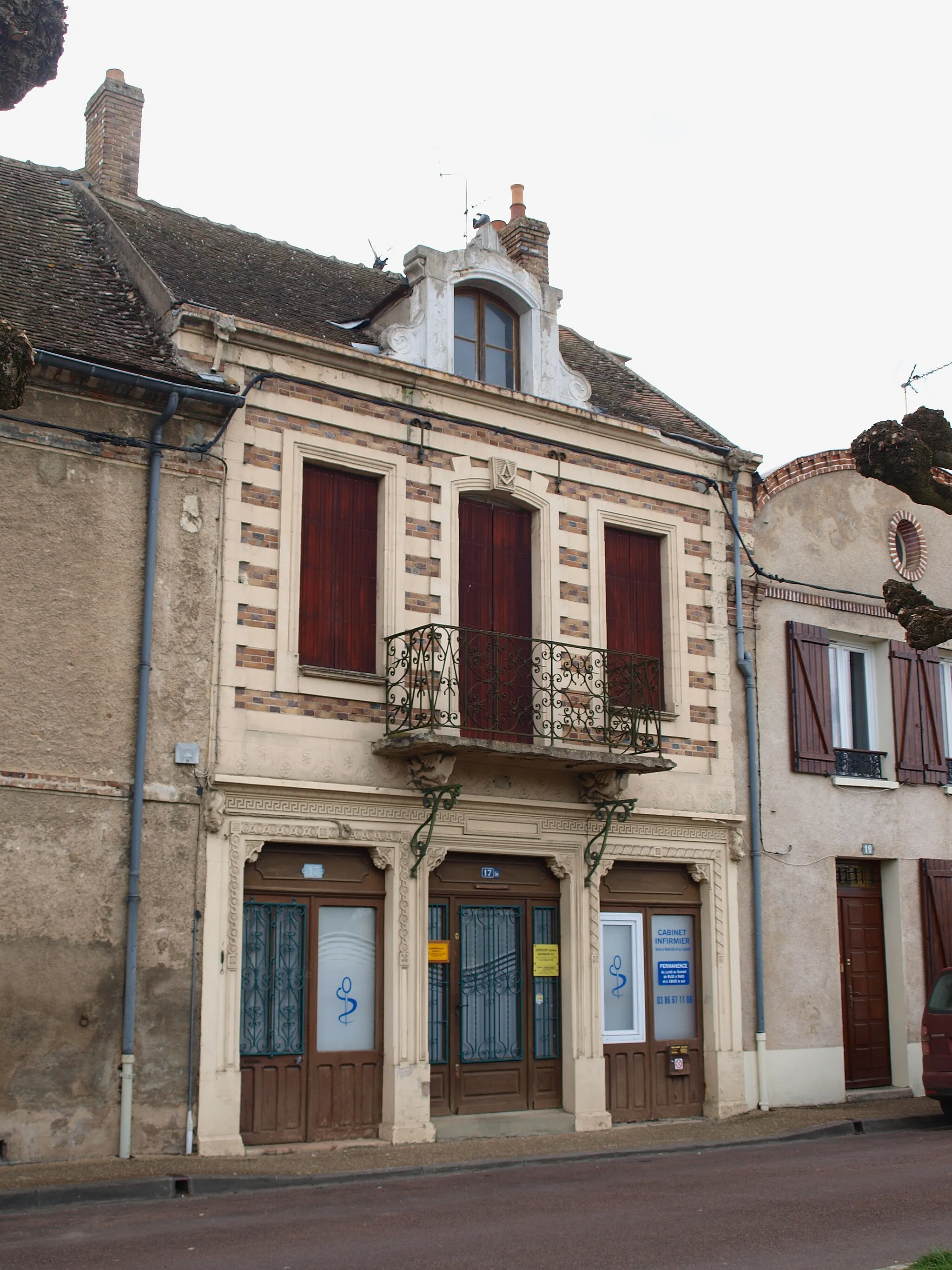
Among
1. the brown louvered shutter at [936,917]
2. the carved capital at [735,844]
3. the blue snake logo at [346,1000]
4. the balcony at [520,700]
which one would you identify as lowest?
the blue snake logo at [346,1000]

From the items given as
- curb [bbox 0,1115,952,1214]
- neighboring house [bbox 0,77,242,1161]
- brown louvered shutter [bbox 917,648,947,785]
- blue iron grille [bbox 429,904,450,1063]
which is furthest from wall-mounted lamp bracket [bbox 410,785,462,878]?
brown louvered shutter [bbox 917,648,947,785]

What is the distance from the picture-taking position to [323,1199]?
986cm

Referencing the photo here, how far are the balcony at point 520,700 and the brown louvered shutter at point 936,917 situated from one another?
4.43m

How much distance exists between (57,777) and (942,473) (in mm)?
11822

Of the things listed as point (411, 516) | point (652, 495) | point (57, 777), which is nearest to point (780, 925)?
point (652, 495)

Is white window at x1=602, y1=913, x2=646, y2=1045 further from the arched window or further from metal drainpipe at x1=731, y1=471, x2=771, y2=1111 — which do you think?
the arched window

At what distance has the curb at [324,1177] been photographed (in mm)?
9633

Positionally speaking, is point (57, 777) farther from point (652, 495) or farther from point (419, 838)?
point (652, 495)

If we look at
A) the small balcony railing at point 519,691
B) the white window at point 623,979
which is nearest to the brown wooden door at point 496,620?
the small balcony railing at point 519,691

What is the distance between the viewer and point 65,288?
44.7ft

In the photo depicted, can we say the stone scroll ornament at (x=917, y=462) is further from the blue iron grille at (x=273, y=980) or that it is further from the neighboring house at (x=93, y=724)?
the blue iron grille at (x=273, y=980)

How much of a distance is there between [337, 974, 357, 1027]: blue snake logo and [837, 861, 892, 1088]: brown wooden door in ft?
20.6

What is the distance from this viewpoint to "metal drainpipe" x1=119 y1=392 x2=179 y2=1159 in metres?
11.3

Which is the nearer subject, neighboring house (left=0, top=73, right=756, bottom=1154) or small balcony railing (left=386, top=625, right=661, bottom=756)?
neighboring house (left=0, top=73, right=756, bottom=1154)
